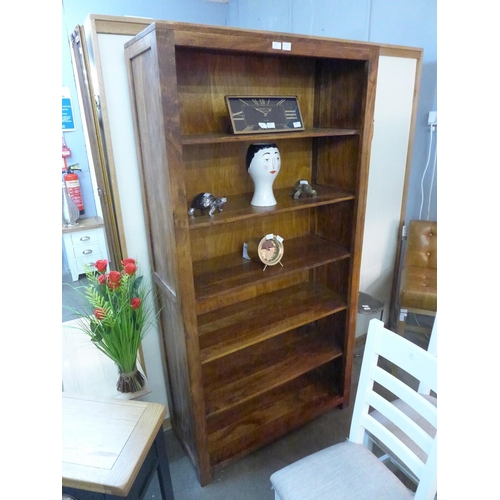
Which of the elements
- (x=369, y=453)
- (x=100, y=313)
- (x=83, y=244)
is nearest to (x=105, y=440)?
(x=100, y=313)

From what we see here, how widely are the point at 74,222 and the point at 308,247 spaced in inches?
98.7

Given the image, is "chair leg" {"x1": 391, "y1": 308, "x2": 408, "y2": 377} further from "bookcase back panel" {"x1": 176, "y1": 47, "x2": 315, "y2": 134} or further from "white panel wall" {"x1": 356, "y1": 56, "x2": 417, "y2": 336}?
"bookcase back panel" {"x1": 176, "y1": 47, "x2": 315, "y2": 134}

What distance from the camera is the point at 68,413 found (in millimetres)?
1000

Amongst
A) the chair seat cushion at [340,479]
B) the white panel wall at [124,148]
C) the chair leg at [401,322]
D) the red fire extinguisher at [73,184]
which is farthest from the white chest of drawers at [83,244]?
the chair seat cushion at [340,479]

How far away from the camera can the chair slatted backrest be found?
97cm

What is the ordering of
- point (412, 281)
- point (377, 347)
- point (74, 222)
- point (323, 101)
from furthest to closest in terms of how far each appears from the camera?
point (74, 222) < point (412, 281) < point (323, 101) < point (377, 347)

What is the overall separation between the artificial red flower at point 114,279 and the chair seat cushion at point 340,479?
0.84 metres

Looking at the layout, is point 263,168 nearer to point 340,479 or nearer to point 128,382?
point 128,382

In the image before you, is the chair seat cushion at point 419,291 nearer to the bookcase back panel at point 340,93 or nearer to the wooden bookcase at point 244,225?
the wooden bookcase at point 244,225

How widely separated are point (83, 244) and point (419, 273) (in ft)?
9.47
